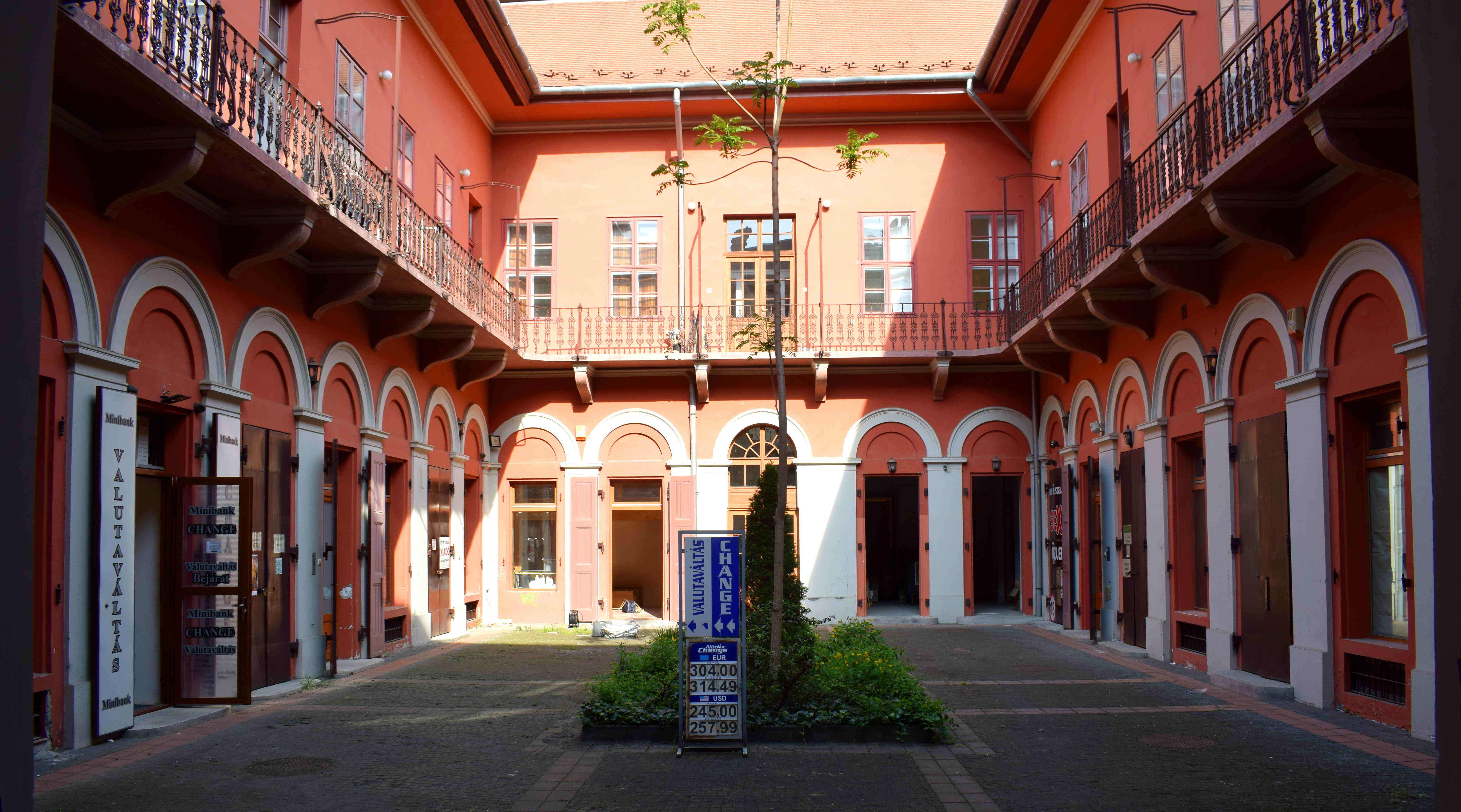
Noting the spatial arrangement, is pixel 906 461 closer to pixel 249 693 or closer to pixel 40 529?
pixel 249 693

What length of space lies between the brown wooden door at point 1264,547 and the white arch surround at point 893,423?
8.42 m

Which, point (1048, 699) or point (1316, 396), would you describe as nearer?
point (1316, 396)

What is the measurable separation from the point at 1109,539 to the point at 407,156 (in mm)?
11306

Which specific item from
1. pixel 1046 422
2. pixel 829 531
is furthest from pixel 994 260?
pixel 829 531

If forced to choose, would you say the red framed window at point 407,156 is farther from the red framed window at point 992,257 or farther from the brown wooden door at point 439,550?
the red framed window at point 992,257

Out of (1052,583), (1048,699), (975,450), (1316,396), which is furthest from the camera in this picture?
(975,450)

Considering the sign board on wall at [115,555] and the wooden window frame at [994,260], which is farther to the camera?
the wooden window frame at [994,260]

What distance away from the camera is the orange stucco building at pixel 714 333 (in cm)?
832

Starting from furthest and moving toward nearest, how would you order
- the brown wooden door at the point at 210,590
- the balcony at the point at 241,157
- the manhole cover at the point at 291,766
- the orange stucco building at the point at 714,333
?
the brown wooden door at the point at 210,590 → the orange stucco building at the point at 714,333 → the balcony at the point at 241,157 → the manhole cover at the point at 291,766

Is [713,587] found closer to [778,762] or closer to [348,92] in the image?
[778,762]

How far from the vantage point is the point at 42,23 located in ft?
7.88

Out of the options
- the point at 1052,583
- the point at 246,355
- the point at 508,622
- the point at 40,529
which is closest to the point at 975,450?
the point at 1052,583

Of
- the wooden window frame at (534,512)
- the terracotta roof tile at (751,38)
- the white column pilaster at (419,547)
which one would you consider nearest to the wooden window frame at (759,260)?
the terracotta roof tile at (751,38)

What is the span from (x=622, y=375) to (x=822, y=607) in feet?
17.8
